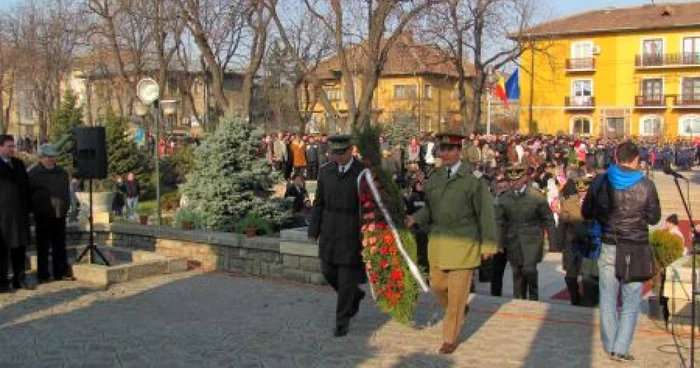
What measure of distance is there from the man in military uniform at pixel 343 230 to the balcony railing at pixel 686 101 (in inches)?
2295

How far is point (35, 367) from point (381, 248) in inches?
123

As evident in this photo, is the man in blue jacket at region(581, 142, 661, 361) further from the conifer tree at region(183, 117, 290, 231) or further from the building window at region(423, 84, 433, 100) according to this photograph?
the building window at region(423, 84, 433, 100)

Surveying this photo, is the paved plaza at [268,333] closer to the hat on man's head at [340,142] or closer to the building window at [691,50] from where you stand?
the hat on man's head at [340,142]

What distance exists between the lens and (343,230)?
7.34 meters

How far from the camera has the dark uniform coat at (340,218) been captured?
7316 millimetres

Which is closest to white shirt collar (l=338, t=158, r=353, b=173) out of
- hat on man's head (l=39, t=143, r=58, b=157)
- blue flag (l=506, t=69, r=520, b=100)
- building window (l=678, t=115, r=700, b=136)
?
hat on man's head (l=39, t=143, r=58, b=157)

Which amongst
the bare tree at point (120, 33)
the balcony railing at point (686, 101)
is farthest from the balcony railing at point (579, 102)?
the bare tree at point (120, 33)

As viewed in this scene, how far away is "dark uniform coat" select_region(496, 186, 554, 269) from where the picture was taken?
9.33 m

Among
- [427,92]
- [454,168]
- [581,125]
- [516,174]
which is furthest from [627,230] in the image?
[427,92]

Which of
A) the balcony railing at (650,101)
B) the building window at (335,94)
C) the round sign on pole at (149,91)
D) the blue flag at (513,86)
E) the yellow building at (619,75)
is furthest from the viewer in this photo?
the building window at (335,94)

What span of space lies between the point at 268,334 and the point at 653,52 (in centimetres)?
6071

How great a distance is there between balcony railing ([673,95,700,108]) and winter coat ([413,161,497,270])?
58.4m

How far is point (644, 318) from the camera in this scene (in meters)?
7.92

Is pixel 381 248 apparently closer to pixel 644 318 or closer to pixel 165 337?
pixel 165 337
